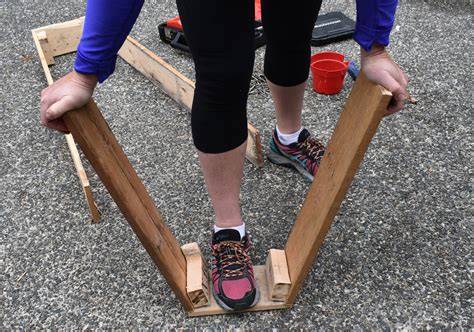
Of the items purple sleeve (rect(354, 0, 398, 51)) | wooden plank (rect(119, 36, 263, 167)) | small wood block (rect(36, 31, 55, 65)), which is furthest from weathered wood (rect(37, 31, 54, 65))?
purple sleeve (rect(354, 0, 398, 51))

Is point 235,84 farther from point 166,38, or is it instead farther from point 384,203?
point 166,38

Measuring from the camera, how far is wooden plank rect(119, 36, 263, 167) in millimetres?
2125

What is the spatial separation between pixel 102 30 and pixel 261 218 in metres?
1.07

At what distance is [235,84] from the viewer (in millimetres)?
1295

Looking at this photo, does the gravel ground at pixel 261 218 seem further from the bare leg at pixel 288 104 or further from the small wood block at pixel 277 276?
the bare leg at pixel 288 104

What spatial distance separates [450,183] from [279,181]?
741 millimetres

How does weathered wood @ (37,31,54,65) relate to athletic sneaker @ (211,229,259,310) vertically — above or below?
below

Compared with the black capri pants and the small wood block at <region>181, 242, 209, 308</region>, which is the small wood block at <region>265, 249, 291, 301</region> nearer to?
the small wood block at <region>181, 242, 209, 308</region>

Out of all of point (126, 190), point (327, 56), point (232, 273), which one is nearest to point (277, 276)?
point (232, 273)

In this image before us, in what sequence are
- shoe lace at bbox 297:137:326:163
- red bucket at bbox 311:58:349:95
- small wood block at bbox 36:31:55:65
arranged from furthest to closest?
small wood block at bbox 36:31:55:65
red bucket at bbox 311:58:349:95
shoe lace at bbox 297:137:326:163

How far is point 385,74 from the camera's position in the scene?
44.9 inches

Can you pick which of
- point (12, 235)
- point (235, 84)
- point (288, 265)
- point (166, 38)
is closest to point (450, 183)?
point (288, 265)

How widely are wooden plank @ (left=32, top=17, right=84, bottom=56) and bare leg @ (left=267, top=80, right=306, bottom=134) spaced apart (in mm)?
1947

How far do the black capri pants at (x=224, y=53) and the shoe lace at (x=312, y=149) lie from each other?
54 centimetres
